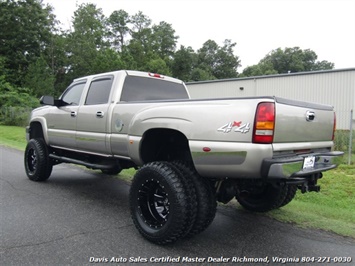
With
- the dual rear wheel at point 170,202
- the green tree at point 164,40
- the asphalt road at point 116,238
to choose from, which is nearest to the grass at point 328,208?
the asphalt road at point 116,238

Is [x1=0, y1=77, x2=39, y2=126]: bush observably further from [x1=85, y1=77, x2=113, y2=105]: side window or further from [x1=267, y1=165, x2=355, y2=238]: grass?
[x1=267, y1=165, x2=355, y2=238]: grass

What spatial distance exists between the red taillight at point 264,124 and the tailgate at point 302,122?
0.23 ft

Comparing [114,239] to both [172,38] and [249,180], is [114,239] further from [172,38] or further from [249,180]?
[172,38]

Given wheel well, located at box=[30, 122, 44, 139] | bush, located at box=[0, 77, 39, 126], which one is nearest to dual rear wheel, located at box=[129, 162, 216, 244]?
wheel well, located at box=[30, 122, 44, 139]

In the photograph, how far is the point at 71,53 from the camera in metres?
45.6

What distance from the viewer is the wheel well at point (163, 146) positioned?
156 inches

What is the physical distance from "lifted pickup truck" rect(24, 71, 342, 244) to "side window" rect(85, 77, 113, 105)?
0.07 ft

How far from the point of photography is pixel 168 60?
6178 centimetres

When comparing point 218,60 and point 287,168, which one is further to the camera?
point 218,60

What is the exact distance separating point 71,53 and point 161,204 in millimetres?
45832

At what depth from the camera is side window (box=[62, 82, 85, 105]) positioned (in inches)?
222

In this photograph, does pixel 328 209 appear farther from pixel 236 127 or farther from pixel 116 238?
pixel 116 238

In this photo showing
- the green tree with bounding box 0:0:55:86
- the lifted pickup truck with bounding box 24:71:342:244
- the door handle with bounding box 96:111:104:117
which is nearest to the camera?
the lifted pickup truck with bounding box 24:71:342:244

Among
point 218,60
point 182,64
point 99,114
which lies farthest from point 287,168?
point 218,60
